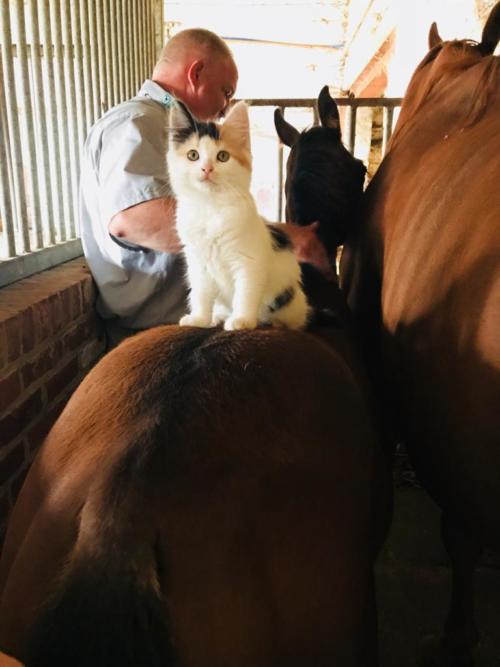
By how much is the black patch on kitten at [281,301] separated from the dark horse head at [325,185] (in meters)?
0.73

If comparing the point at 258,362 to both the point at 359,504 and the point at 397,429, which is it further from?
the point at 397,429

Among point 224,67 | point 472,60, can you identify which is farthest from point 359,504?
point 224,67

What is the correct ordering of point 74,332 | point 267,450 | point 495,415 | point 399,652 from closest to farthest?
point 267,450 → point 495,415 → point 399,652 → point 74,332

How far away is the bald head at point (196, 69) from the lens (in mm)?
1971

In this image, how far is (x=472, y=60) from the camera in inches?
65.1

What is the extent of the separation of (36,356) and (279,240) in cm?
69

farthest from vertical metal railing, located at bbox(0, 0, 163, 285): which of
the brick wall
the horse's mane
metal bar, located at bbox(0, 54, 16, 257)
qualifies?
the horse's mane

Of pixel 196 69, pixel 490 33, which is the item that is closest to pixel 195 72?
pixel 196 69

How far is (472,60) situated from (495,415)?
1205 mm

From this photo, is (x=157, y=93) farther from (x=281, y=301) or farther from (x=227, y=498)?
(x=227, y=498)

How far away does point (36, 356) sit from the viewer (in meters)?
1.48

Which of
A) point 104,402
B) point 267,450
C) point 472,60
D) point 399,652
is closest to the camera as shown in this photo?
point 267,450

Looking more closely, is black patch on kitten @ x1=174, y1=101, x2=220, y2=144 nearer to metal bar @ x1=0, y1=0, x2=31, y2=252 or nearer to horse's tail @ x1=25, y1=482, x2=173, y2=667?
metal bar @ x1=0, y1=0, x2=31, y2=252

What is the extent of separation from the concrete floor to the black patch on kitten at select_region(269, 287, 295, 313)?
92 centimetres
